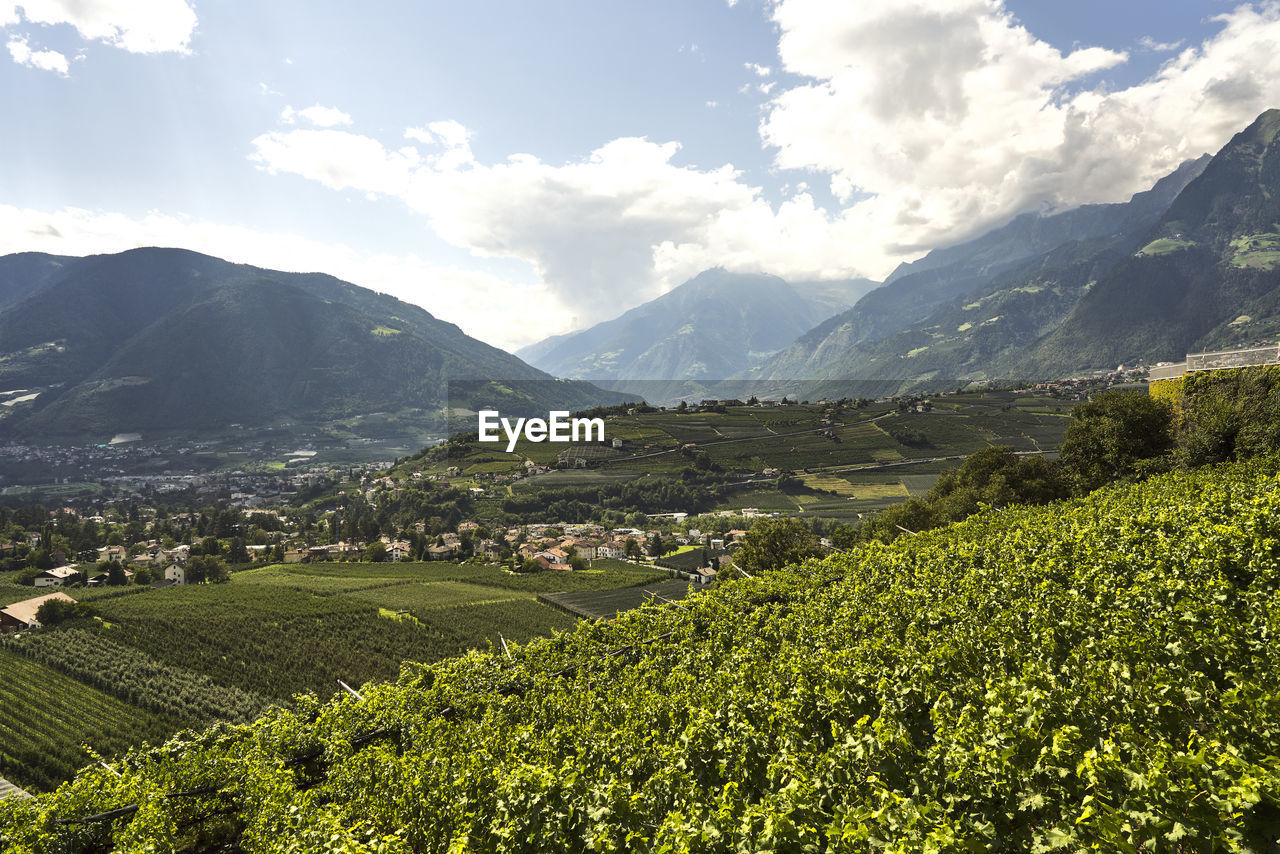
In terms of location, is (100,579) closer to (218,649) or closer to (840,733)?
(218,649)

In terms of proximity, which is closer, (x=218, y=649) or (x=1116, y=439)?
(x=1116, y=439)

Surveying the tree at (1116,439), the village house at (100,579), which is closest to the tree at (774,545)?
the tree at (1116,439)

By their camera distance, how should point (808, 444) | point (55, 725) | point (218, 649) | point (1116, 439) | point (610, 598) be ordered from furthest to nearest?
point (808, 444)
point (610, 598)
point (218, 649)
point (55, 725)
point (1116, 439)

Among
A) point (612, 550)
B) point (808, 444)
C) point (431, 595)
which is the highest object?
point (808, 444)

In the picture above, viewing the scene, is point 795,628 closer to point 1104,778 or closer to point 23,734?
point 1104,778

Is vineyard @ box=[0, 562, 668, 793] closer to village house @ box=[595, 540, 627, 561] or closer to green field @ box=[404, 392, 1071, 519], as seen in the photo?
village house @ box=[595, 540, 627, 561]

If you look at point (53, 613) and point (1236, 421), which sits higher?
point (1236, 421)

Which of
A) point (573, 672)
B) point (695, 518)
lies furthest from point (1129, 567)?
point (695, 518)

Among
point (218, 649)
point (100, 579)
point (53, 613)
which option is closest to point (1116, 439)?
point (218, 649)
